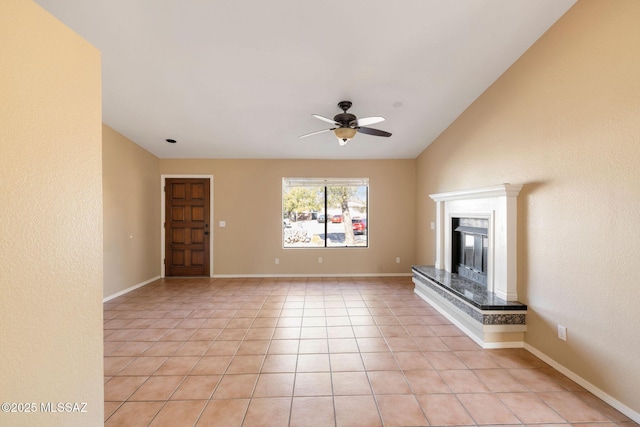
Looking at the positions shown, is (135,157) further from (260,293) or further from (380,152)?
(380,152)

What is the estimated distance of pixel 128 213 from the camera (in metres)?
4.61

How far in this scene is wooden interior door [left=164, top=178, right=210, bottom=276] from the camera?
217 inches

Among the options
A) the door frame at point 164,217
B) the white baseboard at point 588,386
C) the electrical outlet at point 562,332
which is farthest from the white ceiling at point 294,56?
the white baseboard at point 588,386

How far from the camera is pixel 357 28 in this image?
91.8 inches

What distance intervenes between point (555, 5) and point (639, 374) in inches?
110

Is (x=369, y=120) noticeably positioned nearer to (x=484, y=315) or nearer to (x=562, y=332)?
(x=484, y=315)

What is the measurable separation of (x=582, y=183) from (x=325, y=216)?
13.3 ft

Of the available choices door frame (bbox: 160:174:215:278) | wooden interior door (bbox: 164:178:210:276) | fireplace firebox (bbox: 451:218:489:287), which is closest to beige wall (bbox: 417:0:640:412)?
fireplace firebox (bbox: 451:218:489:287)

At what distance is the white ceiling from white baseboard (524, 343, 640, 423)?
9.43ft

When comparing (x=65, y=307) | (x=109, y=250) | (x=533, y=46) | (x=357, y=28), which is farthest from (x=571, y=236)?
(x=109, y=250)

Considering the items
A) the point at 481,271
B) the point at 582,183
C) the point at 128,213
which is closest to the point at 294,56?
the point at 582,183

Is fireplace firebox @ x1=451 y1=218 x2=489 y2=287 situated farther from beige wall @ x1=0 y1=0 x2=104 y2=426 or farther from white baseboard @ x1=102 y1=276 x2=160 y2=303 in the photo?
white baseboard @ x1=102 y1=276 x2=160 y2=303

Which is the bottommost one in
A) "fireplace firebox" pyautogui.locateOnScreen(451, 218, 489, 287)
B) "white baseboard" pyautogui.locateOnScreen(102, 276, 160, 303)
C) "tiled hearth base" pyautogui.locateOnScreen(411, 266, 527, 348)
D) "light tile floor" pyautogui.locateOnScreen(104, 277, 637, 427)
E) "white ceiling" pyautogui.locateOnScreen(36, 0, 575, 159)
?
"light tile floor" pyautogui.locateOnScreen(104, 277, 637, 427)

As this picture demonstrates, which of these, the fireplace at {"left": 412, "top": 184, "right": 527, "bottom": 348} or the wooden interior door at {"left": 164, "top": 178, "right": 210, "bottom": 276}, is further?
the wooden interior door at {"left": 164, "top": 178, "right": 210, "bottom": 276}
